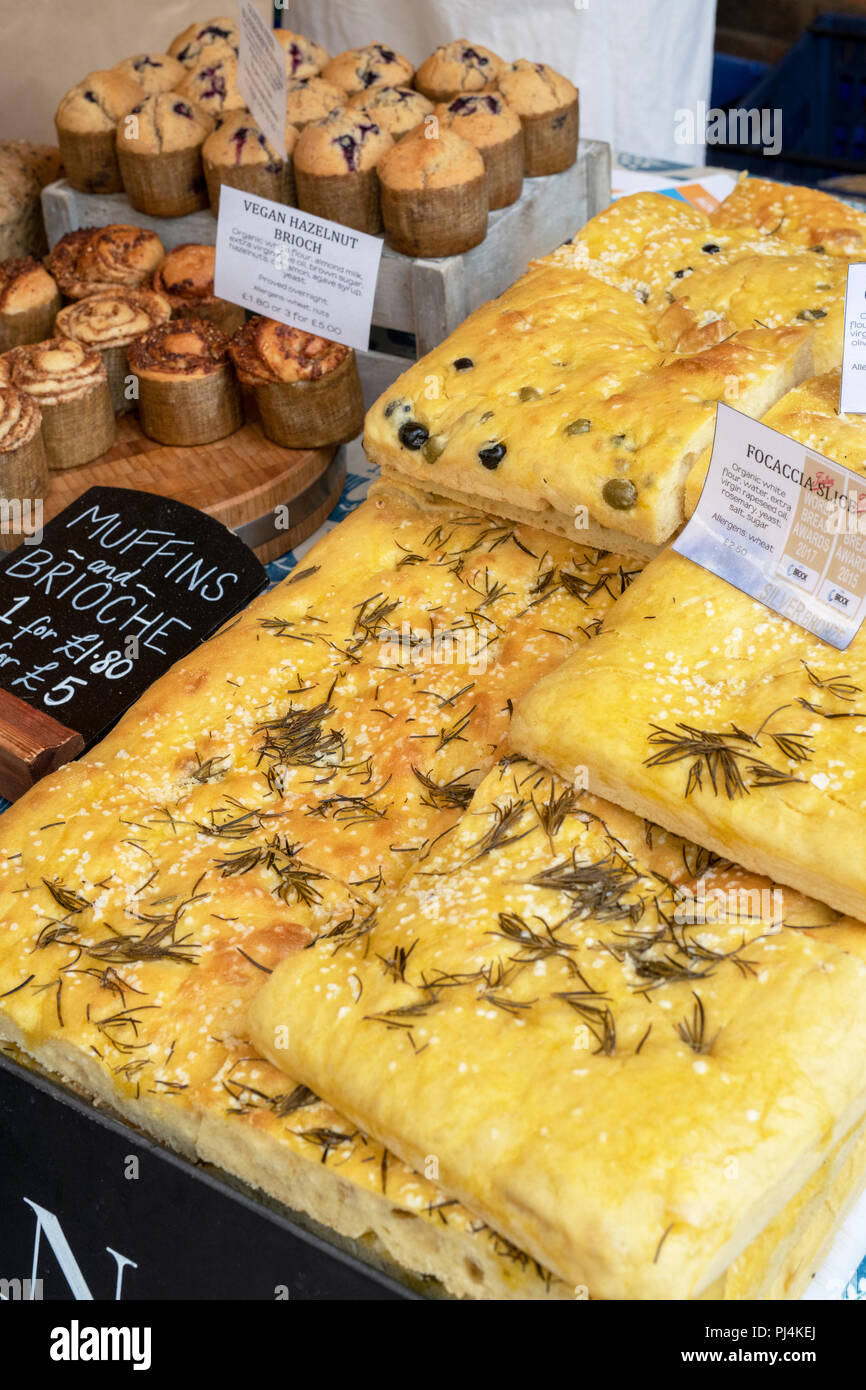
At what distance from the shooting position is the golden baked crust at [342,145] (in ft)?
12.2

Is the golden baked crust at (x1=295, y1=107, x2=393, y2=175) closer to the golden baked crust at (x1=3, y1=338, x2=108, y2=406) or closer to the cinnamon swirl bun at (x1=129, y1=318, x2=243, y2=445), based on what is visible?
the cinnamon swirl bun at (x1=129, y1=318, x2=243, y2=445)

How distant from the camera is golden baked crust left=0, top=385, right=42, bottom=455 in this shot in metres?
3.33

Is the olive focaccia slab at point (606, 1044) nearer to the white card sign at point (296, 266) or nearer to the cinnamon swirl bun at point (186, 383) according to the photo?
the white card sign at point (296, 266)

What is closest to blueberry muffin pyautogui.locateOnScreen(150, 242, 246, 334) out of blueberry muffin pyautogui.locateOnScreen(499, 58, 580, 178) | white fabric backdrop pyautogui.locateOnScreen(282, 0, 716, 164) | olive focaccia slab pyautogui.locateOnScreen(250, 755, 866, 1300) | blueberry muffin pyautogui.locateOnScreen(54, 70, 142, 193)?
blueberry muffin pyautogui.locateOnScreen(54, 70, 142, 193)

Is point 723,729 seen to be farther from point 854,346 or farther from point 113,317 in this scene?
point 113,317

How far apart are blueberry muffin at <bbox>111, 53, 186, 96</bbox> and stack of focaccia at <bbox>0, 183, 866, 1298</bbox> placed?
6.81 ft

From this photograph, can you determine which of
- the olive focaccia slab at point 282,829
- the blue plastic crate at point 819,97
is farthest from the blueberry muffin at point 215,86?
the blue plastic crate at point 819,97

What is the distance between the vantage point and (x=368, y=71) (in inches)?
166

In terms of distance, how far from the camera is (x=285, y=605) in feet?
8.77

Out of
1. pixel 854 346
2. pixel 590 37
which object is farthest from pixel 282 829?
pixel 590 37

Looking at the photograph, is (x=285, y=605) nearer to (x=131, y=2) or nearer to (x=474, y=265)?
(x=474, y=265)
